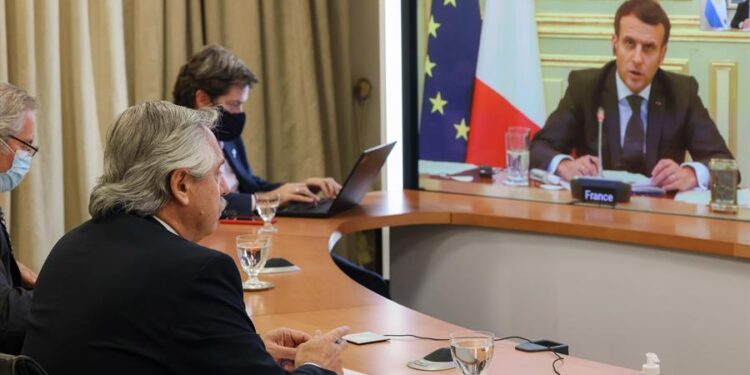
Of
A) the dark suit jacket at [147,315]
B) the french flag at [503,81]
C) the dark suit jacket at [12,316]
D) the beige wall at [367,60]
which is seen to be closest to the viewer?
the dark suit jacket at [147,315]

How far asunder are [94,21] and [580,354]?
225 cm

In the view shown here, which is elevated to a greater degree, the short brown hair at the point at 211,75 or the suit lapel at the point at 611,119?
the short brown hair at the point at 211,75

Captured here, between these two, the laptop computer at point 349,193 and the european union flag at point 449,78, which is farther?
the european union flag at point 449,78

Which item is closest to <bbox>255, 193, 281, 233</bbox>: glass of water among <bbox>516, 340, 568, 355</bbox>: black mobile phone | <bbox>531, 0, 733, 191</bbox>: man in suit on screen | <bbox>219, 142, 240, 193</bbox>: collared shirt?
<bbox>219, 142, 240, 193</bbox>: collared shirt

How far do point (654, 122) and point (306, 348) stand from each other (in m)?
2.27

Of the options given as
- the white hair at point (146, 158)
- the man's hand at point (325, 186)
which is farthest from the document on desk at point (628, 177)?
the white hair at point (146, 158)

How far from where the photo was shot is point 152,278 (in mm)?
1698

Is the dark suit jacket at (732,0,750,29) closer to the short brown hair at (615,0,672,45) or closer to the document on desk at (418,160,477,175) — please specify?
the short brown hair at (615,0,672,45)

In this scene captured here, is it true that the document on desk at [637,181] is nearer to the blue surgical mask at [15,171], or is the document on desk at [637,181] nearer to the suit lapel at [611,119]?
the suit lapel at [611,119]

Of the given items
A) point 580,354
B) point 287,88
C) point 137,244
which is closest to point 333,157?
point 287,88

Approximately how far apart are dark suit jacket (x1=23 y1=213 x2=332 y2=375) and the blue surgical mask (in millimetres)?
1196

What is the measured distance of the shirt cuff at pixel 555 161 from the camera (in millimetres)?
4145

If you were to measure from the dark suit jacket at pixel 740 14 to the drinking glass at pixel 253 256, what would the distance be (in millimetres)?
1852

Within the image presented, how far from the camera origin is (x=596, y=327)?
3643mm
